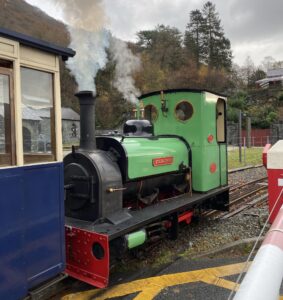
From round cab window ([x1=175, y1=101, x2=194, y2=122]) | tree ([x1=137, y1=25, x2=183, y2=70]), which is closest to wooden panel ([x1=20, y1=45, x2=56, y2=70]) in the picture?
round cab window ([x1=175, y1=101, x2=194, y2=122])

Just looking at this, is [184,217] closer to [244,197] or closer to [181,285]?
[181,285]

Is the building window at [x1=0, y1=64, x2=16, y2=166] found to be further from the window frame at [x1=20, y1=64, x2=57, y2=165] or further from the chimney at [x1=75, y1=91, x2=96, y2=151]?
the chimney at [x1=75, y1=91, x2=96, y2=151]

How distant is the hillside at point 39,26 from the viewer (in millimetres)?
10338

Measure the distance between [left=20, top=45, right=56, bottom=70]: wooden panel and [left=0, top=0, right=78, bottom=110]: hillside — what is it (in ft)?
7.95

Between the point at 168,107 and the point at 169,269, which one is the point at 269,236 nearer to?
the point at 169,269

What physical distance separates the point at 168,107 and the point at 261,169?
1112 cm

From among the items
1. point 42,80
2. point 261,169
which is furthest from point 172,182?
point 261,169

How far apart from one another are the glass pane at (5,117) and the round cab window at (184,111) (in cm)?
394

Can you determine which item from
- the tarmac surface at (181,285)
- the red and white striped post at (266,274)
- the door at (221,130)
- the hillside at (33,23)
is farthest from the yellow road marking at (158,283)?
the hillside at (33,23)

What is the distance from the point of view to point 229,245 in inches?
202

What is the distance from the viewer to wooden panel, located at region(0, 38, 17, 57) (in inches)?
108

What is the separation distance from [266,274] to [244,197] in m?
8.39

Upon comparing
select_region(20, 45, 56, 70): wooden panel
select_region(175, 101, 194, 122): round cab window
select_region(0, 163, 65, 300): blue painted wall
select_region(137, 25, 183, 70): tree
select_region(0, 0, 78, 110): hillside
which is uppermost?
select_region(137, 25, 183, 70): tree

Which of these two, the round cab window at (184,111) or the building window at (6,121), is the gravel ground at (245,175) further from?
the building window at (6,121)
